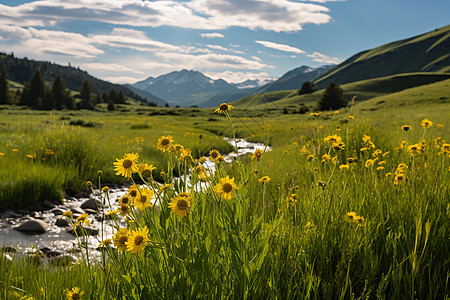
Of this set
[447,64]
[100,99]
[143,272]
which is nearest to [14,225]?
[143,272]

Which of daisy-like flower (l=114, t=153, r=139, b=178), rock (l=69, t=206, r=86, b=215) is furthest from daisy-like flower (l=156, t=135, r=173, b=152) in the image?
rock (l=69, t=206, r=86, b=215)

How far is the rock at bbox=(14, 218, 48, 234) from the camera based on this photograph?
584 cm

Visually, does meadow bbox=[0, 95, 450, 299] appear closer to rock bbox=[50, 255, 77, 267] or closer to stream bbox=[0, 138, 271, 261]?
rock bbox=[50, 255, 77, 267]

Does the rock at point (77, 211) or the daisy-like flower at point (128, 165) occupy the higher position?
the daisy-like flower at point (128, 165)

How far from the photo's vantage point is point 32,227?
587 cm

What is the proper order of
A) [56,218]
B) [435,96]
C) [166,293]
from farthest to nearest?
[435,96]
[56,218]
[166,293]

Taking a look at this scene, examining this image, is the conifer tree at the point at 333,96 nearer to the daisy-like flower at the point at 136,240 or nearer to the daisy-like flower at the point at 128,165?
the daisy-like flower at the point at 128,165

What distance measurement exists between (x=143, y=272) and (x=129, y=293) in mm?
157

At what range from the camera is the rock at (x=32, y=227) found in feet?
19.2

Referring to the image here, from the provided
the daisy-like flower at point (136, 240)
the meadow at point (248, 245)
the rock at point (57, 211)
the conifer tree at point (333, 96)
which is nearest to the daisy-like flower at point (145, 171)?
the meadow at point (248, 245)

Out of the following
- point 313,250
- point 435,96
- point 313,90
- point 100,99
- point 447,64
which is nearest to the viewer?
point 313,250

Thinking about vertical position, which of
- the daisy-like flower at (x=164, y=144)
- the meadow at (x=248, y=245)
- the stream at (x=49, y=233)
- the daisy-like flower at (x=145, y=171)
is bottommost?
the stream at (x=49, y=233)

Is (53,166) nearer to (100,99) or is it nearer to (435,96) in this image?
(435,96)

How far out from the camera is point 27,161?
8367 millimetres
